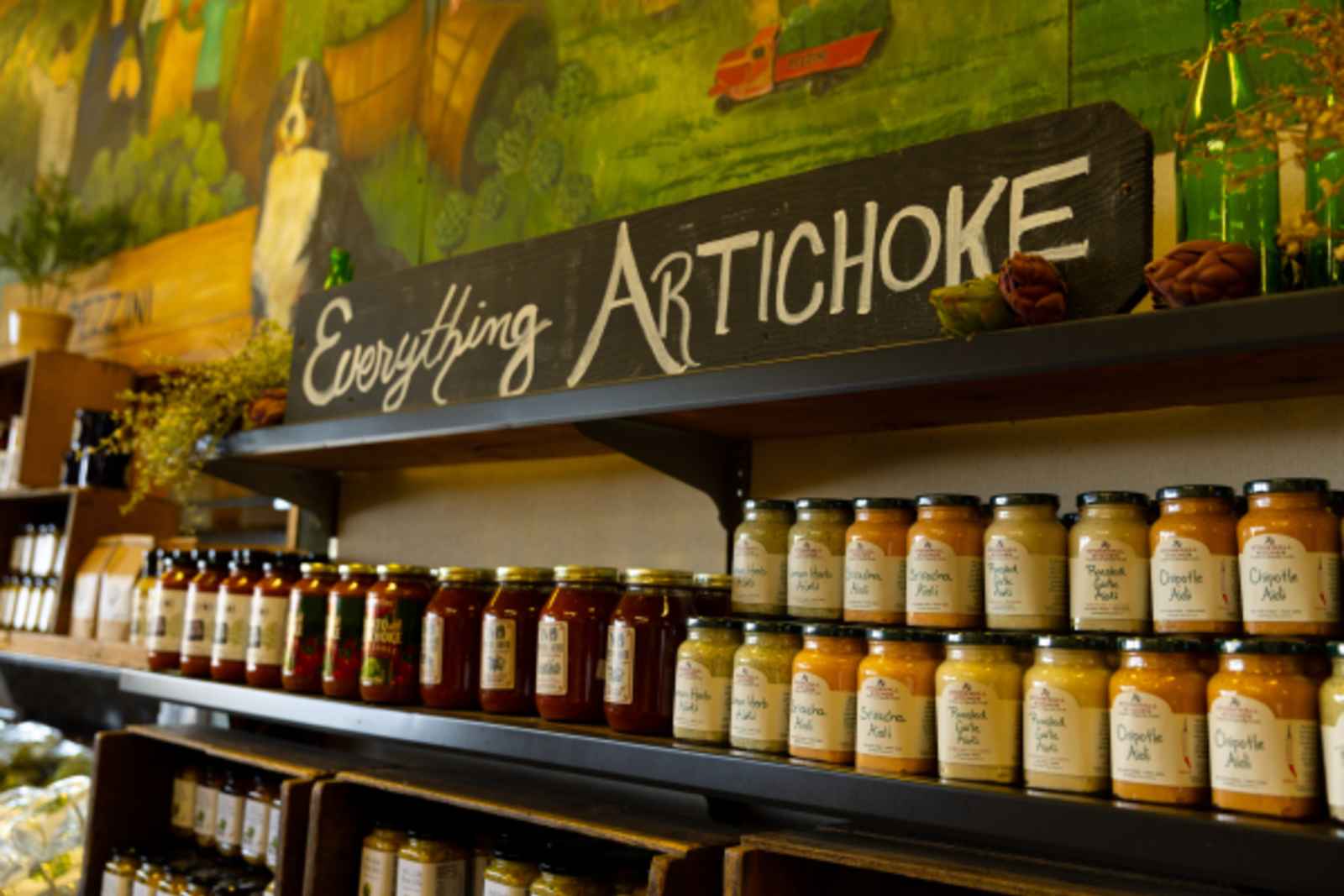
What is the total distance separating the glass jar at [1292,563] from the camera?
1.06m

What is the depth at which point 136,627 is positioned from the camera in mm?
2611

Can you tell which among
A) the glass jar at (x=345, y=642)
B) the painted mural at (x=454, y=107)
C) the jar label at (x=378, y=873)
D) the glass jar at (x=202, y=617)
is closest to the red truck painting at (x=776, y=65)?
the painted mural at (x=454, y=107)

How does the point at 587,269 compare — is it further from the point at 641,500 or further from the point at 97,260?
→ the point at 97,260

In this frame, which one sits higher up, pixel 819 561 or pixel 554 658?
pixel 819 561

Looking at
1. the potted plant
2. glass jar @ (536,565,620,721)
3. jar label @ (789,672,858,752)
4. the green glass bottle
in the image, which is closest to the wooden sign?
the green glass bottle

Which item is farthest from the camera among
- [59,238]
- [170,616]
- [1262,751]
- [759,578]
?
[59,238]

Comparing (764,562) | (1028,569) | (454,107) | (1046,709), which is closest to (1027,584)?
(1028,569)

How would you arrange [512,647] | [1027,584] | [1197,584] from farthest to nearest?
[512,647] → [1027,584] → [1197,584]

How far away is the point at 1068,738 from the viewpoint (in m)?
1.12

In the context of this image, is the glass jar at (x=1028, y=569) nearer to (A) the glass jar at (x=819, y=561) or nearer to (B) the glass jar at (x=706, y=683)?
(A) the glass jar at (x=819, y=561)

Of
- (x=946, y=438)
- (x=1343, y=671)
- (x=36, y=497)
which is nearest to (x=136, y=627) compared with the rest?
(x=36, y=497)

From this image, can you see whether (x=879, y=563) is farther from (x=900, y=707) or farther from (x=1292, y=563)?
(x=1292, y=563)

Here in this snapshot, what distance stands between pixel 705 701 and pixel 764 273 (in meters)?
0.57

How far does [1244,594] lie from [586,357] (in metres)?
1.01
